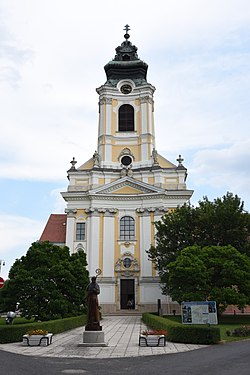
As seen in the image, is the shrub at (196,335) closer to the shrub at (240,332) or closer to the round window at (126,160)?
the shrub at (240,332)

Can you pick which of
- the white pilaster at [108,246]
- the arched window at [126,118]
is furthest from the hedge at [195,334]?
the arched window at [126,118]

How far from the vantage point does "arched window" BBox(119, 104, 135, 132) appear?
55.5 m

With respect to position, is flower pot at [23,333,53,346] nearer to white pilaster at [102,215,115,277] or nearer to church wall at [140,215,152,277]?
white pilaster at [102,215,115,277]

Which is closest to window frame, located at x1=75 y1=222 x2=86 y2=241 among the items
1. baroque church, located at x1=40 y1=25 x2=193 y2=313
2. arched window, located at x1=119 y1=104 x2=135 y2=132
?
baroque church, located at x1=40 y1=25 x2=193 y2=313

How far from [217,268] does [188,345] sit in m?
12.2

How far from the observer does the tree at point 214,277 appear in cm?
2792

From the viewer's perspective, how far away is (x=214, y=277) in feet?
97.1

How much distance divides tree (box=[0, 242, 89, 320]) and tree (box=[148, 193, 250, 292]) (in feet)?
36.1

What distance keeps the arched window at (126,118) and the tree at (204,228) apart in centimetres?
1877

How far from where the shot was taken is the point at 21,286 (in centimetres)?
2622

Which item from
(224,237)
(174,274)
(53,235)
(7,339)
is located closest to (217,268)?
(174,274)

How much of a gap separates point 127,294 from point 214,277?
63.7 feet

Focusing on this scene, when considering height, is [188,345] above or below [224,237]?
below

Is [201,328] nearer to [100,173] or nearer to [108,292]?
[108,292]
